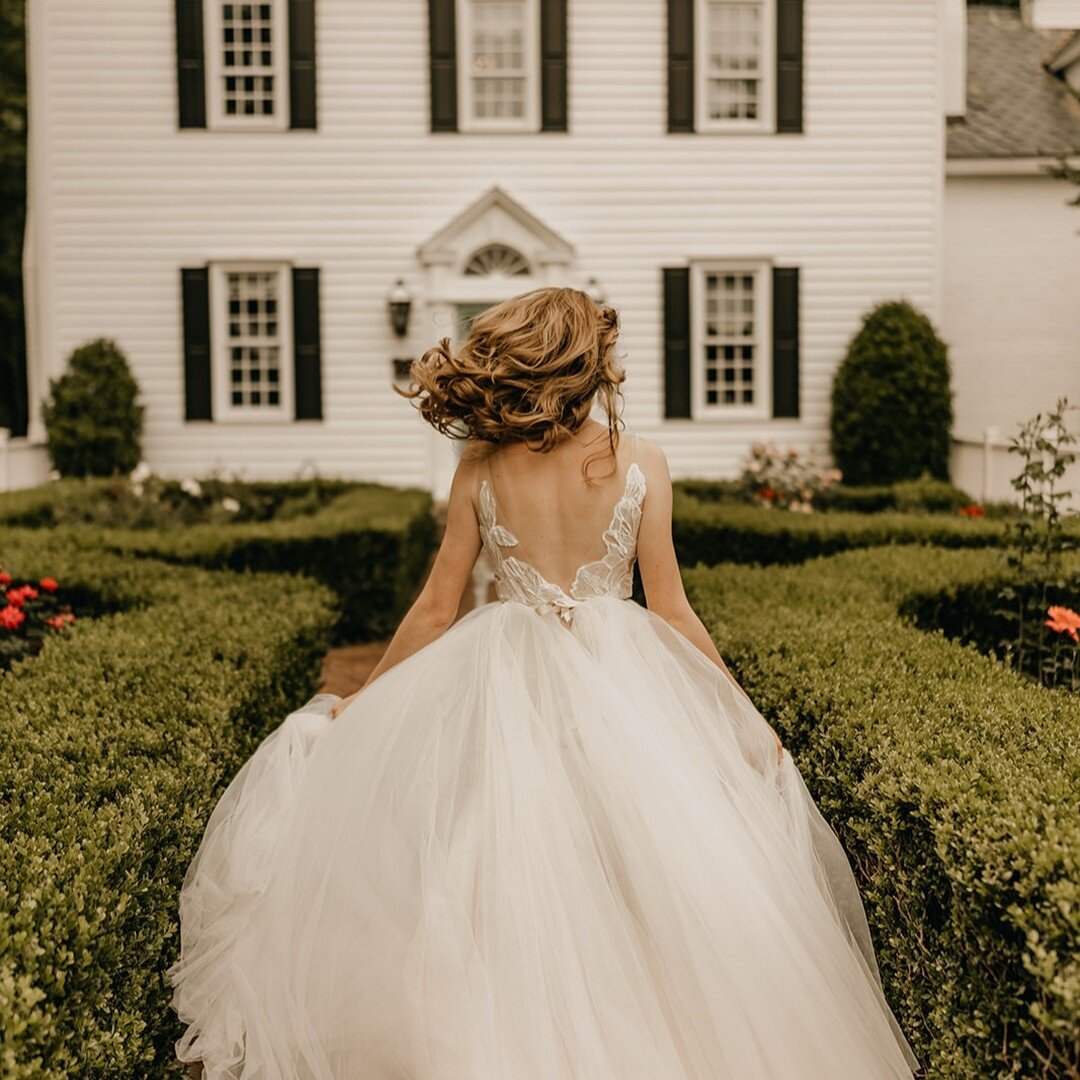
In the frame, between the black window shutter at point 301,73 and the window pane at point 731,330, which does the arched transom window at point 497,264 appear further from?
the black window shutter at point 301,73

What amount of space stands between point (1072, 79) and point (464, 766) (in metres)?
18.1

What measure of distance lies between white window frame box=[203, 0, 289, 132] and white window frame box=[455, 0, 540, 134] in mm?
2006

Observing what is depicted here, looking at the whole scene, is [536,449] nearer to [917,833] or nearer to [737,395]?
[917,833]

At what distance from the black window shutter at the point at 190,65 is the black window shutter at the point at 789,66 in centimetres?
667

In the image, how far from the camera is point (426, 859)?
2.91m

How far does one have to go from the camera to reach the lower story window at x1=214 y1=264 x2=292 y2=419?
49.7 feet

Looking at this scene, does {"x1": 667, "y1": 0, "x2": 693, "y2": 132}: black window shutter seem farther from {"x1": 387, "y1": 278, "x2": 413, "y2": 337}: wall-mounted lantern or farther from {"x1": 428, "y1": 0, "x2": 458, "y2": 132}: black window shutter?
{"x1": 387, "y1": 278, "x2": 413, "y2": 337}: wall-mounted lantern

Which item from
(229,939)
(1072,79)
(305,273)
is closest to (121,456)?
(305,273)

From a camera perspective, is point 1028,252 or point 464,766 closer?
point 464,766

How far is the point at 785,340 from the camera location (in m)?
15.3

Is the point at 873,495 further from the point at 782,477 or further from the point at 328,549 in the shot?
the point at 328,549

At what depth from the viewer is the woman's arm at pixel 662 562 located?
10.8 ft

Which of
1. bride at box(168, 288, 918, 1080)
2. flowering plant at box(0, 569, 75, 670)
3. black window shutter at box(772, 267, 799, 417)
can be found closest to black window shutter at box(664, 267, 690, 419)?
black window shutter at box(772, 267, 799, 417)

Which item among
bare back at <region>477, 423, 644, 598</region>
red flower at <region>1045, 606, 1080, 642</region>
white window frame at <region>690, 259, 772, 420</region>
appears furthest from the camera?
white window frame at <region>690, 259, 772, 420</region>
